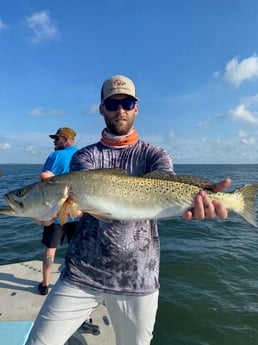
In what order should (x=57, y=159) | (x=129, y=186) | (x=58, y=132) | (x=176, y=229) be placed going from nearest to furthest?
(x=129, y=186) < (x=57, y=159) < (x=58, y=132) < (x=176, y=229)

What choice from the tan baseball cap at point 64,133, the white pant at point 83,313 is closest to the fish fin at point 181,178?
the white pant at point 83,313

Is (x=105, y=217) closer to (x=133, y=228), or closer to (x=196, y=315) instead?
(x=133, y=228)

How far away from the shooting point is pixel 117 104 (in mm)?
3318

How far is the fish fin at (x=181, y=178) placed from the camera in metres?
3.21

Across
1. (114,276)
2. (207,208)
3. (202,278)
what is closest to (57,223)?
(114,276)

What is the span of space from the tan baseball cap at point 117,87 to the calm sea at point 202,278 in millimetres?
5049

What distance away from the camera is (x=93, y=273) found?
3.10m

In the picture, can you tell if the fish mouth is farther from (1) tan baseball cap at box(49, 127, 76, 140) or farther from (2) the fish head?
(1) tan baseball cap at box(49, 127, 76, 140)

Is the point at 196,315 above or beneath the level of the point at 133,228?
beneath

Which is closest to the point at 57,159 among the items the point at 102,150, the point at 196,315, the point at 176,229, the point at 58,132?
the point at 58,132

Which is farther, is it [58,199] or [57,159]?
[57,159]

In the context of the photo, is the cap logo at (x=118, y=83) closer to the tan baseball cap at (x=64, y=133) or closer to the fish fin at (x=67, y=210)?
the fish fin at (x=67, y=210)

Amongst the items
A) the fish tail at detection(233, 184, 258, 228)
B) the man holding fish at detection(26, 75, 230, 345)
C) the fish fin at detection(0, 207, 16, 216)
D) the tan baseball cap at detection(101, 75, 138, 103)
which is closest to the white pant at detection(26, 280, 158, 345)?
the man holding fish at detection(26, 75, 230, 345)

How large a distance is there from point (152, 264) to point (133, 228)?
434 millimetres
